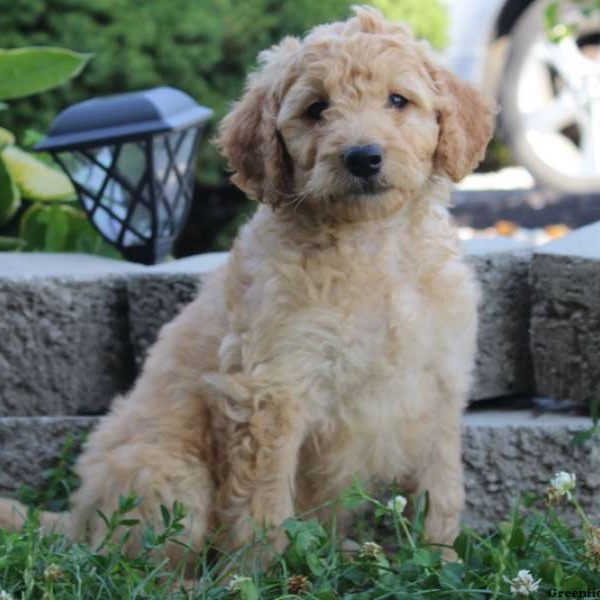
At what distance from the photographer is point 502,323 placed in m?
5.21

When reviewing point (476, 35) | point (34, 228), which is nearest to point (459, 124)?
point (34, 228)

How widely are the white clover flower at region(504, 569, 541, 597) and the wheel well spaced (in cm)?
902

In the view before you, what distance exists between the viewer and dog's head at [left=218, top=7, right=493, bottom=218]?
4.13 meters

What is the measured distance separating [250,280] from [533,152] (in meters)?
7.70

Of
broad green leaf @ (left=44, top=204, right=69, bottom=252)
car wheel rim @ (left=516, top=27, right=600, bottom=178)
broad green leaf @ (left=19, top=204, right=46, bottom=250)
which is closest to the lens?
broad green leaf @ (left=44, top=204, right=69, bottom=252)

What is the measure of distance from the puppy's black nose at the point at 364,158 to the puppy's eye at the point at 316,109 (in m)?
0.24

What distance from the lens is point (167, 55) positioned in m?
7.84

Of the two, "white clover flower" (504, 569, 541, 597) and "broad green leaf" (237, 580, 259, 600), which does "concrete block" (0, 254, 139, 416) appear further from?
"white clover flower" (504, 569, 541, 597)

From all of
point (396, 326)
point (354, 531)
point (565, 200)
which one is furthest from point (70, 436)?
point (565, 200)

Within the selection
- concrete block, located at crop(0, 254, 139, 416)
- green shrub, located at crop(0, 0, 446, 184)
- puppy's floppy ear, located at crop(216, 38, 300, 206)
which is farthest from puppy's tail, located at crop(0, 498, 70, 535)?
green shrub, located at crop(0, 0, 446, 184)

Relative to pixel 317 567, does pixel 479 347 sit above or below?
above

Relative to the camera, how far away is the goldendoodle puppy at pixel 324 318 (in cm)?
422

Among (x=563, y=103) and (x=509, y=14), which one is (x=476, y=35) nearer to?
(x=509, y=14)

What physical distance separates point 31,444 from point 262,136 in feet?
5.56
